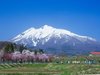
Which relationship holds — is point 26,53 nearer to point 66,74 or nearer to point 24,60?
point 24,60

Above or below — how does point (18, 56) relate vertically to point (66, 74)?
above

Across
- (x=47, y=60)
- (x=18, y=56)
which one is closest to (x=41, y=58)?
(x=47, y=60)

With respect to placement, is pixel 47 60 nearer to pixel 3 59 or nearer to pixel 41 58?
pixel 41 58

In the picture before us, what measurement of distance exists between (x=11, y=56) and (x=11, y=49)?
25.1 meters

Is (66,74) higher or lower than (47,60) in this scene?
lower

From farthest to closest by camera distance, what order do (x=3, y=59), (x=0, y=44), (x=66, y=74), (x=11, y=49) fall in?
(x=0, y=44) < (x=11, y=49) < (x=3, y=59) < (x=66, y=74)

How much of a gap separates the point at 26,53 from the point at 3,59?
17.5m

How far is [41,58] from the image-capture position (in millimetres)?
168500

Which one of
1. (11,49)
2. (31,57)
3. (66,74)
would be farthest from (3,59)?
(66,74)

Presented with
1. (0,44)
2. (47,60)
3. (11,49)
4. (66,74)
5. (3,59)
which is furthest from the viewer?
(0,44)

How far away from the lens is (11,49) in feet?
586

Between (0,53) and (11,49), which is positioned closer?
(0,53)

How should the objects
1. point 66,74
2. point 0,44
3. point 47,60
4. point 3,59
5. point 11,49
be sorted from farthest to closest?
1. point 0,44
2. point 11,49
3. point 47,60
4. point 3,59
5. point 66,74

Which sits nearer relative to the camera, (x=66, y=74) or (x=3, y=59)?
(x=66, y=74)
